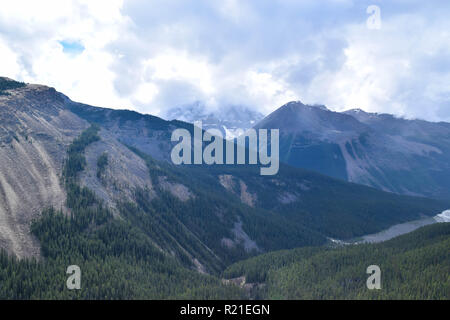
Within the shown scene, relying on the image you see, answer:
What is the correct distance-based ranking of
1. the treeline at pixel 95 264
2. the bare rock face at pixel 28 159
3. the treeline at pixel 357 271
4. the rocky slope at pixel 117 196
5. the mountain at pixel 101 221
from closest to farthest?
the treeline at pixel 95 264 → the treeline at pixel 357 271 → the mountain at pixel 101 221 → the bare rock face at pixel 28 159 → the rocky slope at pixel 117 196

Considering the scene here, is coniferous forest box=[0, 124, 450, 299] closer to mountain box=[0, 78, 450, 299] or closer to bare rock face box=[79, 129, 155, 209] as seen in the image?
mountain box=[0, 78, 450, 299]

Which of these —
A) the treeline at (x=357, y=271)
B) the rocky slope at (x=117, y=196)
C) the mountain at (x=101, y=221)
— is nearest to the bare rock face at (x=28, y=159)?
the rocky slope at (x=117, y=196)

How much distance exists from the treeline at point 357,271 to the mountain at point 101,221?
1591 cm

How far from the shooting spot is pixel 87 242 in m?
88.0

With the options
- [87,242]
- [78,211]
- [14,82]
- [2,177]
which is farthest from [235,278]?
[14,82]

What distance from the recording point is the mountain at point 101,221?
76250 millimetres

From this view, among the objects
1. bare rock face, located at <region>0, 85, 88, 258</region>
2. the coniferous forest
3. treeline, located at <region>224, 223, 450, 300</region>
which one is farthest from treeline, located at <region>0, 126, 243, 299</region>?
treeline, located at <region>224, 223, 450, 300</region>

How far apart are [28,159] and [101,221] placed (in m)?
39.2

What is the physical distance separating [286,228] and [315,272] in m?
83.3

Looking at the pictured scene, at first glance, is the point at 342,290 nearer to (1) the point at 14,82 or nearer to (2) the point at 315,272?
(2) the point at 315,272

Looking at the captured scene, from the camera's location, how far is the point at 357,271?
88688mm

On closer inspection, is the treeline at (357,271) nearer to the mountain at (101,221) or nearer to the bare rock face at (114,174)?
the mountain at (101,221)

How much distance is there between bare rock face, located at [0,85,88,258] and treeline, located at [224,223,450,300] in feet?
213

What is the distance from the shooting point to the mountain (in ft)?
250
